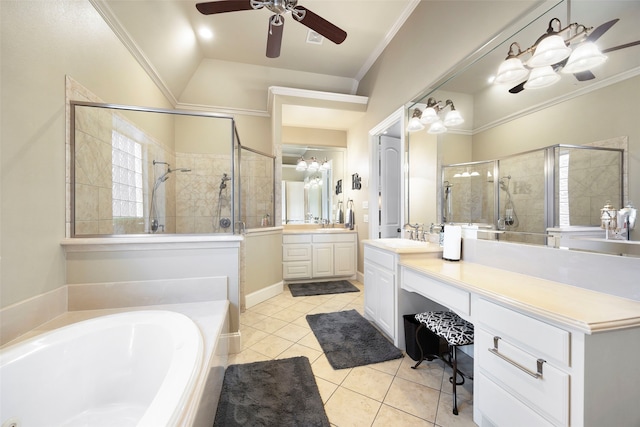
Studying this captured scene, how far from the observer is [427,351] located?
1847 millimetres

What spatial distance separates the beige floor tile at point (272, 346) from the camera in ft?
6.59

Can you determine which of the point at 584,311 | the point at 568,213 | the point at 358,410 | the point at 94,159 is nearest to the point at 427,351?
the point at 358,410

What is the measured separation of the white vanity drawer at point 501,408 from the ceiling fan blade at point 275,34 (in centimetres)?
260

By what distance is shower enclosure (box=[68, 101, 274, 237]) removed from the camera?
1.73 meters

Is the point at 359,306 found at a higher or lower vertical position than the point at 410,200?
lower

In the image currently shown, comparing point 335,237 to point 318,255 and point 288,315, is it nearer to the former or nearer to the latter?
point 318,255

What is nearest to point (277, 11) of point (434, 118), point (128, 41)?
point (128, 41)

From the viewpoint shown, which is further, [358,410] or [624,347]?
[358,410]

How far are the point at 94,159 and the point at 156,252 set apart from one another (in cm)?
84

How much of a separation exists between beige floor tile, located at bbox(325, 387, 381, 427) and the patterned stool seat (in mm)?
563

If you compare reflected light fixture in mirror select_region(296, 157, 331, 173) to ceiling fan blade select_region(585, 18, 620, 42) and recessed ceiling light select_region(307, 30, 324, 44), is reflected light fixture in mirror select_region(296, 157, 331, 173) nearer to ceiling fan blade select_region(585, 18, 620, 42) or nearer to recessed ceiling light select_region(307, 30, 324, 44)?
recessed ceiling light select_region(307, 30, 324, 44)

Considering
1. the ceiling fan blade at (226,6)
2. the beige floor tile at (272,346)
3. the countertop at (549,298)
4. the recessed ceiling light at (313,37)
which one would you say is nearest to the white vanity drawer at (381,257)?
the countertop at (549,298)

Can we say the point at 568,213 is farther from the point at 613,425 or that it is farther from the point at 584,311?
the point at 613,425

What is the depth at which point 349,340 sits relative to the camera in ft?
7.12
